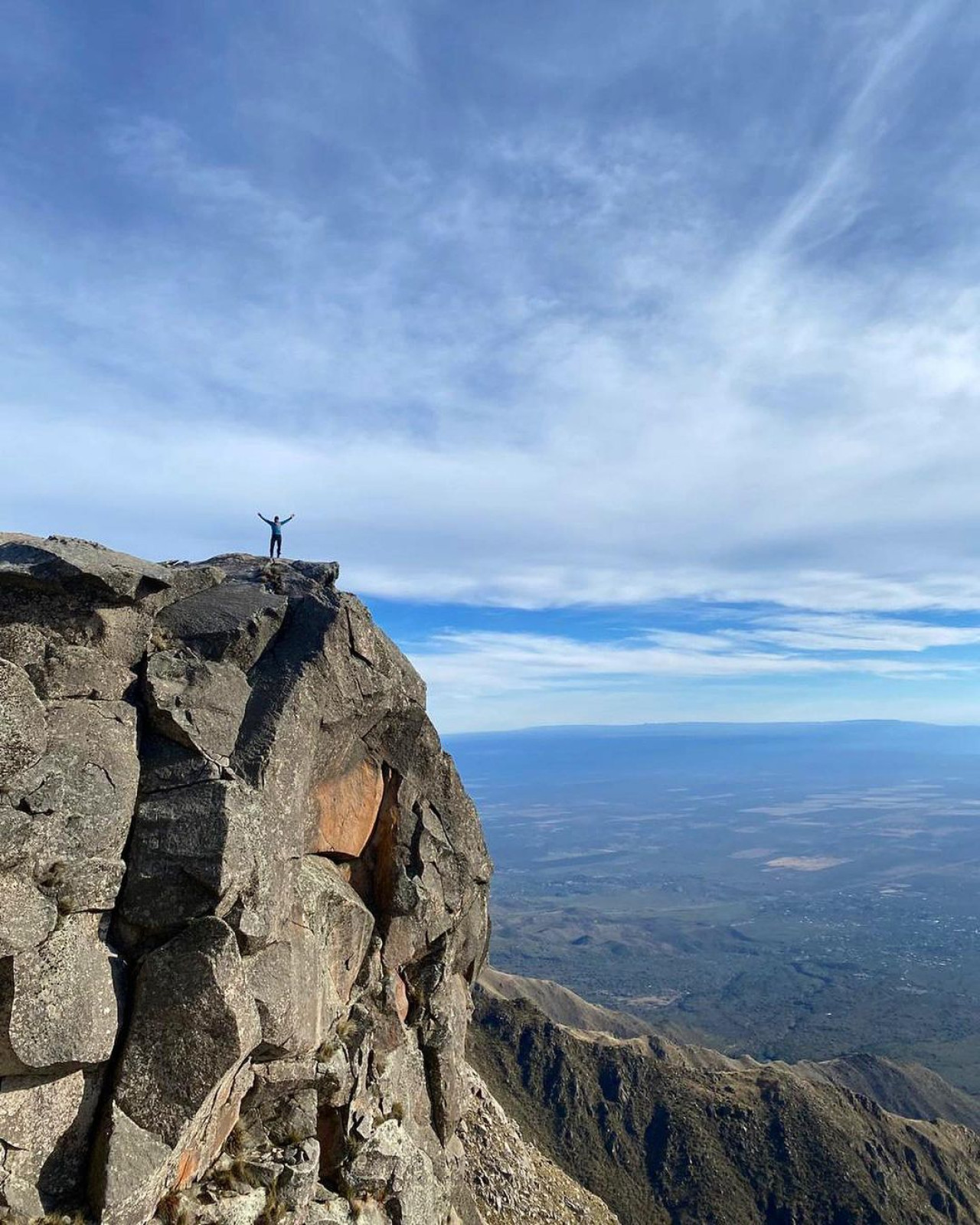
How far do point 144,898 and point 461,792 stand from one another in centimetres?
1308

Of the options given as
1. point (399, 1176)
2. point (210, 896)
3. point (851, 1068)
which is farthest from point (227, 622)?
point (851, 1068)

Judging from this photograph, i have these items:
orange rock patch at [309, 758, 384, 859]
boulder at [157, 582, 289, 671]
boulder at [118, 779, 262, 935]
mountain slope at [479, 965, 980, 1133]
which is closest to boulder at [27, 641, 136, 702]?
boulder at [157, 582, 289, 671]

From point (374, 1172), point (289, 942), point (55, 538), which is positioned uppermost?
point (55, 538)

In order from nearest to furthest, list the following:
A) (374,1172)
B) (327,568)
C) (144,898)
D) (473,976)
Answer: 1. (144,898)
2. (374,1172)
3. (327,568)
4. (473,976)

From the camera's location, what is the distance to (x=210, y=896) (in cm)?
1728

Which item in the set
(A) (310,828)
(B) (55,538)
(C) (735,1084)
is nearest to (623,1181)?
(C) (735,1084)

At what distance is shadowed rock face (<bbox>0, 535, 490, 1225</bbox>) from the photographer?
15.4 m

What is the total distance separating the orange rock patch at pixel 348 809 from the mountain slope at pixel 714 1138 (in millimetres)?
50160

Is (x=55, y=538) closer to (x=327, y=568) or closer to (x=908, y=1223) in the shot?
(x=327, y=568)

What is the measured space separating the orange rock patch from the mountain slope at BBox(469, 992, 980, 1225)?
165 feet

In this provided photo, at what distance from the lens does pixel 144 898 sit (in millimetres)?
17047

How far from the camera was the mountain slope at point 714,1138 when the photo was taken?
6328 centimetres

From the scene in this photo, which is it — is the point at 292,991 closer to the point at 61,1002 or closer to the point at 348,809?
the point at 61,1002

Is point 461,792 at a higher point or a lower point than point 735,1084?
higher
